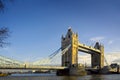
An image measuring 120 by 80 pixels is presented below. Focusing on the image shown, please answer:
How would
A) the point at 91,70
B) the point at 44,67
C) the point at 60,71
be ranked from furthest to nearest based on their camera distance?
the point at 91,70 < the point at 60,71 < the point at 44,67

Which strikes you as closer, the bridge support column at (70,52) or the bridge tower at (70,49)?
the bridge support column at (70,52)

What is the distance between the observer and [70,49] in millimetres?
165875

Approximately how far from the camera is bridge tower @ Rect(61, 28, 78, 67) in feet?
543

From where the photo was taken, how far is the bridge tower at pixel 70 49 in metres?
166

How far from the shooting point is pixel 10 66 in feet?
410

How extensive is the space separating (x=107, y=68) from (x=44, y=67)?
74624 mm

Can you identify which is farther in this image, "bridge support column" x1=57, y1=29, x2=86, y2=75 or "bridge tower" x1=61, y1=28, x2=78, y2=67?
"bridge tower" x1=61, y1=28, x2=78, y2=67

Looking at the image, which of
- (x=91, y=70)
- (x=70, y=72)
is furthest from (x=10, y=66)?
(x=91, y=70)

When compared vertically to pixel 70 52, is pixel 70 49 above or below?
above

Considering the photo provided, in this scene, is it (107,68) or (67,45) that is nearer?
(67,45)

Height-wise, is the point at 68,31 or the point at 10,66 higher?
the point at 68,31

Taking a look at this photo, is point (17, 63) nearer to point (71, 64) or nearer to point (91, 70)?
point (71, 64)

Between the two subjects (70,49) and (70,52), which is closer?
(70,49)

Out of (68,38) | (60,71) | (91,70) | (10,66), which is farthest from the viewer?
(91,70)
